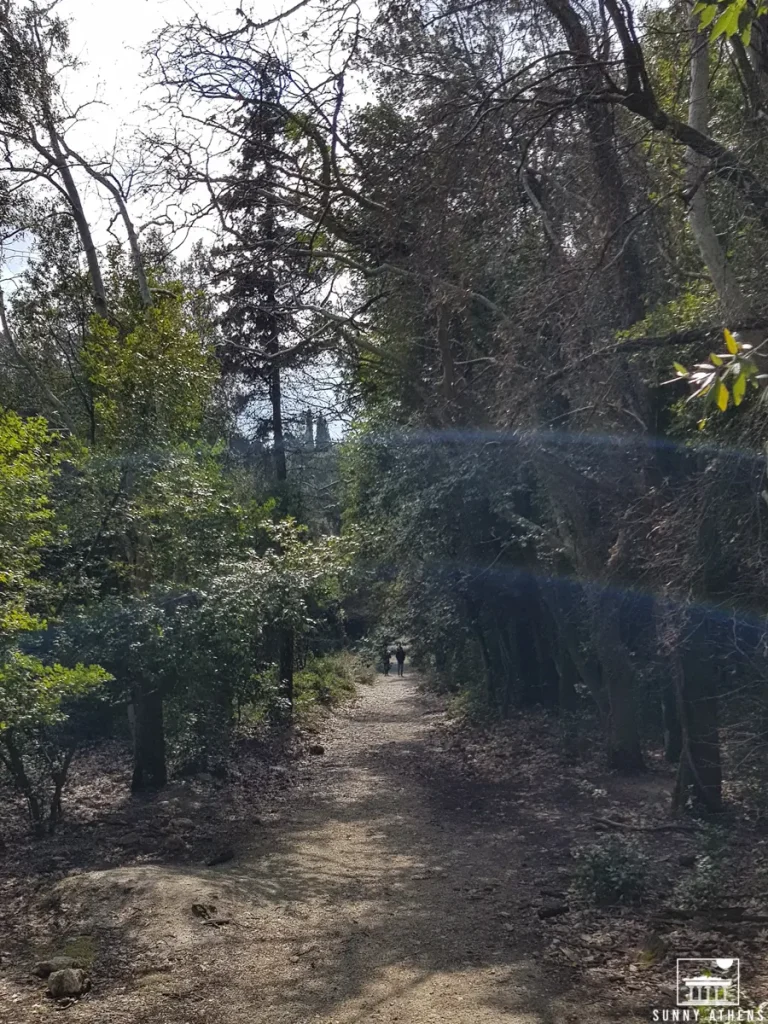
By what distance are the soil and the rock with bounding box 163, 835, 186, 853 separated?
0.08ft

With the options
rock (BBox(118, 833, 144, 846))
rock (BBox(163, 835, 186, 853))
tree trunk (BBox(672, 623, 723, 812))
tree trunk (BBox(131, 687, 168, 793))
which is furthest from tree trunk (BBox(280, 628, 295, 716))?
tree trunk (BBox(672, 623, 723, 812))

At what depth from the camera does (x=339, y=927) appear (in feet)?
26.2

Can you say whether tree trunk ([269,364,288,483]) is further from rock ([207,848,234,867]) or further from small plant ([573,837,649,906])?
small plant ([573,837,649,906])

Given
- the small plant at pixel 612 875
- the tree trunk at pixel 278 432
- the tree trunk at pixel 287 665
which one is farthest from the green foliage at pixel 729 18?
the tree trunk at pixel 278 432

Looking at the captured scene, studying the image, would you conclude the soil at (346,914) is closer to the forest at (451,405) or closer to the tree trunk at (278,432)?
the forest at (451,405)

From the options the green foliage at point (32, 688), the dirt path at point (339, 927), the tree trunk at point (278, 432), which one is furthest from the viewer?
the tree trunk at point (278, 432)

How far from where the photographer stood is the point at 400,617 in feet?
71.9

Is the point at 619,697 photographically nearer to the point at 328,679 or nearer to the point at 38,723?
the point at 38,723

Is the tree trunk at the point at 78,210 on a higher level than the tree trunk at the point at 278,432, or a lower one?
higher

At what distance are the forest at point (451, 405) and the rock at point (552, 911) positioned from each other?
0.47m

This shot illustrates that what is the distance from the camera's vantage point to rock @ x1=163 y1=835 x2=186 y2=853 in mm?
10680

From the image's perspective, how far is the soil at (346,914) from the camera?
20.4ft

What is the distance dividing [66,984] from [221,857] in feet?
12.6

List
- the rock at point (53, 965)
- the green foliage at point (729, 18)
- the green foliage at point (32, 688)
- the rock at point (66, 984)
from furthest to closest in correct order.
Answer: the green foliage at point (32, 688), the rock at point (53, 965), the rock at point (66, 984), the green foliage at point (729, 18)
